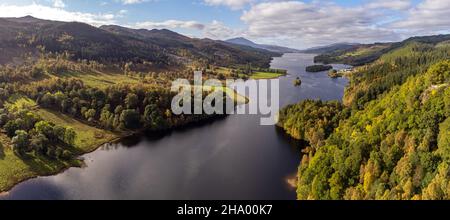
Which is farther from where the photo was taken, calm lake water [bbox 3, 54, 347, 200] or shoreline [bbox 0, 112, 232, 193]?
shoreline [bbox 0, 112, 232, 193]

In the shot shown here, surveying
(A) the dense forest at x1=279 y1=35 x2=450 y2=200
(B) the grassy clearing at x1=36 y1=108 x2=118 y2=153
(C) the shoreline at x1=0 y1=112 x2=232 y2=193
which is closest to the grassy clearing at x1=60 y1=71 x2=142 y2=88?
(B) the grassy clearing at x1=36 y1=108 x2=118 y2=153

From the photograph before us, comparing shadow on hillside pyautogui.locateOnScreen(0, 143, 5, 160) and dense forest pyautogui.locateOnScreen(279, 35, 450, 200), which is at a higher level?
dense forest pyautogui.locateOnScreen(279, 35, 450, 200)

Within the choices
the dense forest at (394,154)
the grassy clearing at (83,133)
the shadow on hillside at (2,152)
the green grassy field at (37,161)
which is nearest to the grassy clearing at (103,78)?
the grassy clearing at (83,133)

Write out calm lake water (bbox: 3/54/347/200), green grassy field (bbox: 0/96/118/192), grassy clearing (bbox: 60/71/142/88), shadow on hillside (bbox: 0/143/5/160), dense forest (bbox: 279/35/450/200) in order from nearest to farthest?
dense forest (bbox: 279/35/450/200) → calm lake water (bbox: 3/54/347/200) → green grassy field (bbox: 0/96/118/192) → shadow on hillside (bbox: 0/143/5/160) → grassy clearing (bbox: 60/71/142/88)

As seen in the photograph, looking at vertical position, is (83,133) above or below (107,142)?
above

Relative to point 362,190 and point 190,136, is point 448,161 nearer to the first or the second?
point 362,190

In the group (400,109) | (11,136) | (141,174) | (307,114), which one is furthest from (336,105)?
(11,136)

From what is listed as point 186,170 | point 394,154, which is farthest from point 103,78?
point 394,154

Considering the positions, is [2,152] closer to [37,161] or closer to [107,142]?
[37,161]

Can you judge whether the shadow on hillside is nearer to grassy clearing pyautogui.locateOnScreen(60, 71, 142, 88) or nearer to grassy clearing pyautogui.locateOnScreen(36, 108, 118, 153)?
grassy clearing pyautogui.locateOnScreen(36, 108, 118, 153)
